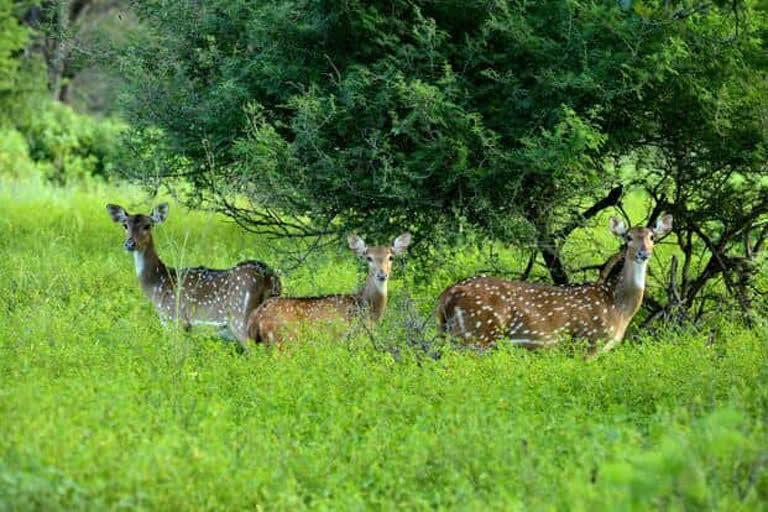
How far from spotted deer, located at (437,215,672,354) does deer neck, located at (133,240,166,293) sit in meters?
3.03

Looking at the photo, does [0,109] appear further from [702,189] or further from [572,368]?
[572,368]

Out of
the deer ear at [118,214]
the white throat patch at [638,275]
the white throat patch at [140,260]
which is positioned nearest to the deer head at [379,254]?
the white throat patch at [638,275]

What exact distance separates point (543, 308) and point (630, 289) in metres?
0.80

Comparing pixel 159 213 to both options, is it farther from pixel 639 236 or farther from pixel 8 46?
pixel 8 46

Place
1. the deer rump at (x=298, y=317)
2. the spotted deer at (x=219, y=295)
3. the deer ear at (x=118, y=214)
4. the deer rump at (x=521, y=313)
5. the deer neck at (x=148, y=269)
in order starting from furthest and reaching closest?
the deer ear at (x=118, y=214), the deer neck at (x=148, y=269), the spotted deer at (x=219, y=295), the deer rump at (x=521, y=313), the deer rump at (x=298, y=317)

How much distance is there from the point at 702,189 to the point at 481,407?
533 centimetres

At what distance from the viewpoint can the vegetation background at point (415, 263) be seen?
7.14 metres

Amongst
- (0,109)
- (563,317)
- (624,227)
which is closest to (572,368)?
(563,317)

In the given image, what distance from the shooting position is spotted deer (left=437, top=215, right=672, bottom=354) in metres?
11.1

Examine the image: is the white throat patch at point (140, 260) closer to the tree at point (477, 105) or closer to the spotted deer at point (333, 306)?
the tree at point (477, 105)

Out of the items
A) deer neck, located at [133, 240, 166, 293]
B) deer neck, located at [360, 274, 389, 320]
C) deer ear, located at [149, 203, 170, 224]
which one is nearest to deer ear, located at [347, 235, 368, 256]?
deer neck, located at [360, 274, 389, 320]

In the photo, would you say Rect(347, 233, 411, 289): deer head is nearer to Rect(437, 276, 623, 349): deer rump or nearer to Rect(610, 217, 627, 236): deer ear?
Rect(437, 276, 623, 349): deer rump

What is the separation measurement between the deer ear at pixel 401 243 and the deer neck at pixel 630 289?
174 centimetres

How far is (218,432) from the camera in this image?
8.02m
